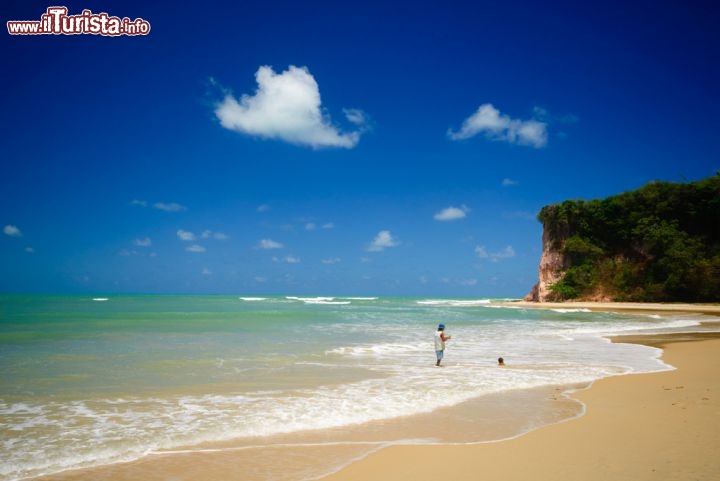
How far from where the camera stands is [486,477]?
4.70 meters

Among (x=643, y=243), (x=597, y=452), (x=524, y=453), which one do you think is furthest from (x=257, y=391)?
(x=643, y=243)

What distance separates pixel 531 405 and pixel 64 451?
7.29 m

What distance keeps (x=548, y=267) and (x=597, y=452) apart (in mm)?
62649

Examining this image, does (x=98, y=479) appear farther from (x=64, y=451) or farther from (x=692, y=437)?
(x=692, y=437)

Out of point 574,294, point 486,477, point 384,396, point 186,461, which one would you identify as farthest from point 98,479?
point 574,294

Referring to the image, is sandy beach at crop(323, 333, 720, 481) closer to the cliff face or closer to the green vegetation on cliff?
the green vegetation on cliff

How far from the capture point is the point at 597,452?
17.5 ft

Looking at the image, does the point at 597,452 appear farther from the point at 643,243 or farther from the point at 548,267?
the point at 548,267

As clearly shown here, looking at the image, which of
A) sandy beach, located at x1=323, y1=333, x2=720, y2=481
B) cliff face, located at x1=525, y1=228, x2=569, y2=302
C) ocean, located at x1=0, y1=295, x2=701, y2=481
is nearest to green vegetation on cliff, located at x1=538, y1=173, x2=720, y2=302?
cliff face, located at x1=525, y1=228, x2=569, y2=302

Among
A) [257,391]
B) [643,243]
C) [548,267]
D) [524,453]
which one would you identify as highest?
[643,243]

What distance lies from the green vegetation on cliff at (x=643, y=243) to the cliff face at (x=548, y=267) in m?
0.38

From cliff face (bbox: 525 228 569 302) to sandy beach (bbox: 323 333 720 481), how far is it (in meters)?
58.2

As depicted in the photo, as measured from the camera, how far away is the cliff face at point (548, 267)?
62094 millimetres

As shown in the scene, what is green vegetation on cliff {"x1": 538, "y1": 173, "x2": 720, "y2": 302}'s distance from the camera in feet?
168
